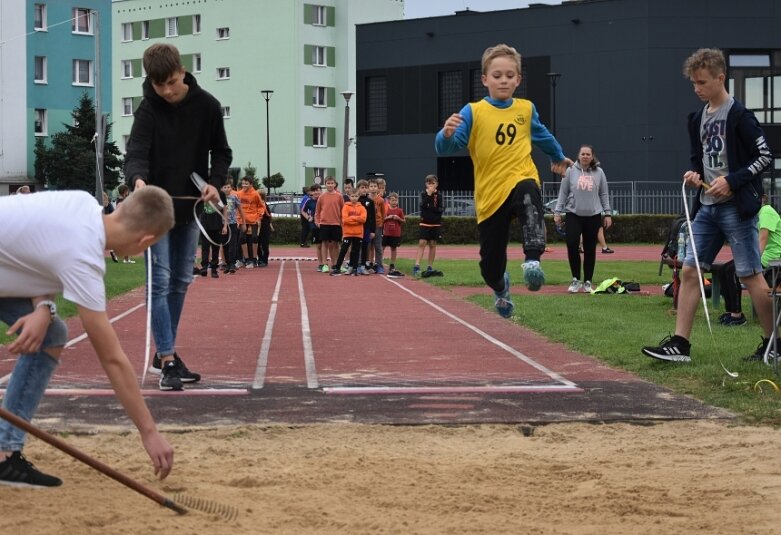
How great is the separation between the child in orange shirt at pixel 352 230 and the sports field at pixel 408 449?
11.5 meters

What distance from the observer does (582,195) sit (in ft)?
52.5

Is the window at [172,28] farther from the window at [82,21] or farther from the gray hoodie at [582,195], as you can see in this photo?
the gray hoodie at [582,195]

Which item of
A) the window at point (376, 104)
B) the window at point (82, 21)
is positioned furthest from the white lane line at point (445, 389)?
the window at point (82, 21)

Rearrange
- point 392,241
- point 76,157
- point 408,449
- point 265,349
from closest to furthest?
point 408,449 < point 265,349 < point 392,241 < point 76,157

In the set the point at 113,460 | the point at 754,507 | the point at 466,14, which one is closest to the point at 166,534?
the point at 113,460

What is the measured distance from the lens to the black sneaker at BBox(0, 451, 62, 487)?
488 centimetres

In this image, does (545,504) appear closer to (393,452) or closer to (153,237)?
(393,452)

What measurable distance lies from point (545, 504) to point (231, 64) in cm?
7373

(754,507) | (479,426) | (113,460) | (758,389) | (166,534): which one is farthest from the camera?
(758,389)

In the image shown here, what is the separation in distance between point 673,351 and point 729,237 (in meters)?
0.92

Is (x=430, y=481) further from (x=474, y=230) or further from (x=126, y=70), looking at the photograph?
(x=126, y=70)

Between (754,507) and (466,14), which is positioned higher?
(466,14)

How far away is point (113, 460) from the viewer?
18.1ft

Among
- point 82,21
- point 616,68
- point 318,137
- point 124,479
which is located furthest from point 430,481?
point 318,137
